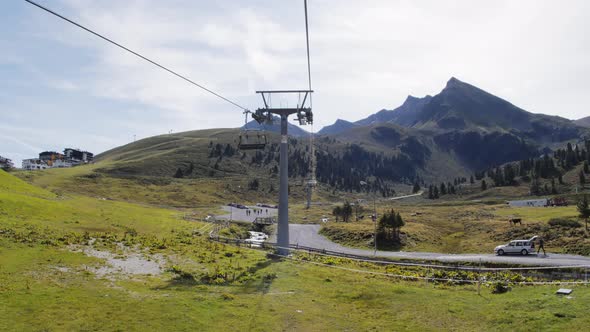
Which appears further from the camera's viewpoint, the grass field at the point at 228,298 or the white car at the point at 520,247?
the white car at the point at 520,247

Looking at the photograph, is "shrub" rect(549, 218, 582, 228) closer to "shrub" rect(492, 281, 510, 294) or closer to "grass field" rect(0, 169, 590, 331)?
"grass field" rect(0, 169, 590, 331)

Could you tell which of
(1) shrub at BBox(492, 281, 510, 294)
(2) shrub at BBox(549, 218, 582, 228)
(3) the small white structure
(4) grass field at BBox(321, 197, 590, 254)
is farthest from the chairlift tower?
(3) the small white structure

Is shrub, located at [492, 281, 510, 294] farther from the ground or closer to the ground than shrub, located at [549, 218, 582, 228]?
closer to the ground

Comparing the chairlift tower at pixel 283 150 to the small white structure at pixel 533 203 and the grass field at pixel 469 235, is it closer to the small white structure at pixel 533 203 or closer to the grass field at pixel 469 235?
the grass field at pixel 469 235

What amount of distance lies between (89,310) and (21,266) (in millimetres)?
10079

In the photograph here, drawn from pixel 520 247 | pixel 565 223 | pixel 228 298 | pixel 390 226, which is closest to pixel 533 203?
pixel 565 223

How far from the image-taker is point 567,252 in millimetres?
56844

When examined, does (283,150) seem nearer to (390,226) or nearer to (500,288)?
(500,288)

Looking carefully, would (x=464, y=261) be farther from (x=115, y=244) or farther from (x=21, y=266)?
(x=21, y=266)

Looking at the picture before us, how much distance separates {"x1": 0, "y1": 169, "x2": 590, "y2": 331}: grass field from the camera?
2081 cm

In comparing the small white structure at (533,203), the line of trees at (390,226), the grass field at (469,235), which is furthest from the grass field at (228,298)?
the small white structure at (533,203)

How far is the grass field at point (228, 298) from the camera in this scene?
20.8 meters

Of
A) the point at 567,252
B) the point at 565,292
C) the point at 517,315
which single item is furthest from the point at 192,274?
the point at 567,252

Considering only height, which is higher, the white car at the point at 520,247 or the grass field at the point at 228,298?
the grass field at the point at 228,298
